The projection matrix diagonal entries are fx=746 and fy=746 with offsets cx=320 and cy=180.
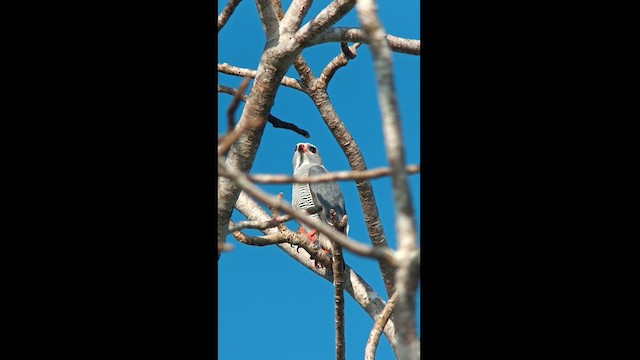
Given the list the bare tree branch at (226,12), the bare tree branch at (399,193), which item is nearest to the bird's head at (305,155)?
the bare tree branch at (226,12)

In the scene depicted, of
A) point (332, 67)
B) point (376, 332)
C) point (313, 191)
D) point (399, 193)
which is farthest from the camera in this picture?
point (313, 191)

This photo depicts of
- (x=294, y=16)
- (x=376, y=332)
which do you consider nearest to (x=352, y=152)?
(x=376, y=332)

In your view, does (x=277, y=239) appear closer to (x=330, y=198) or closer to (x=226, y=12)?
(x=226, y=12)

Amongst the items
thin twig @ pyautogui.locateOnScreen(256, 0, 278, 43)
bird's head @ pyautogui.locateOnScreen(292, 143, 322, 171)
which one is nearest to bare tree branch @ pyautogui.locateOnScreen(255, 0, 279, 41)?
thin twig @ pyautogui.locateOnScreen(256, 0, 278, 43)

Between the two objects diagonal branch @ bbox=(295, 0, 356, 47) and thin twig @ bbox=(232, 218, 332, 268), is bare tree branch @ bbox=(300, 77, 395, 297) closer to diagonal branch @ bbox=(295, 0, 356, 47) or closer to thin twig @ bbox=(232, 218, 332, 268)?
thin twig @ bbox=(232, 218, 332, 268)

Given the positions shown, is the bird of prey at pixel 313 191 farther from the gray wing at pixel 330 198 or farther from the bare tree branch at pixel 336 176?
the bare tree branch at pixel 336 176

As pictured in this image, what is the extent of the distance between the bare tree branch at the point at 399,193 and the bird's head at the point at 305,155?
5.81m

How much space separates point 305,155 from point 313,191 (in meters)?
1.07

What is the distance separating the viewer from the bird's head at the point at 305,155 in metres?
6.93

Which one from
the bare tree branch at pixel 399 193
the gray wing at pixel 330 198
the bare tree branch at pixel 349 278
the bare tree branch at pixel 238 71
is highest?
the bare tree branch at pixel 238 71

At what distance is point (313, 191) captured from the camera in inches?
236
